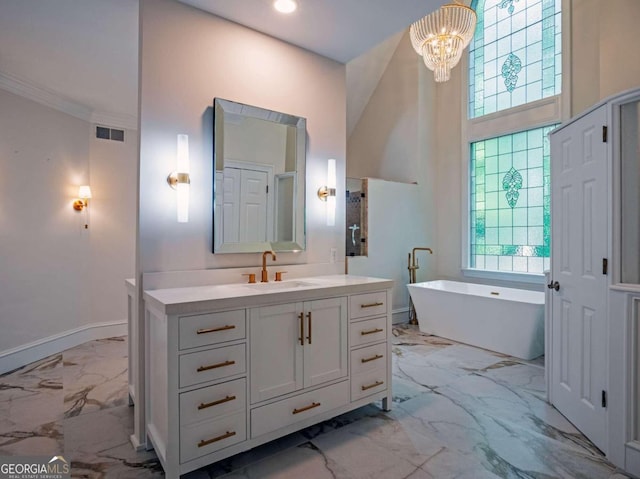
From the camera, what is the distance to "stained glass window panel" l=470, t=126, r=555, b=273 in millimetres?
4535

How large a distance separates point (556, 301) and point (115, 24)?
369 cm

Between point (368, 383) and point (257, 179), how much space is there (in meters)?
1.64

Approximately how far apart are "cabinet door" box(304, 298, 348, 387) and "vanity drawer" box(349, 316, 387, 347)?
67mm

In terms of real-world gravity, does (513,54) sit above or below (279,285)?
above

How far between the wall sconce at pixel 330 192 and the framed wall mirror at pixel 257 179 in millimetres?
195

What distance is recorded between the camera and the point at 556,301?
2631mm

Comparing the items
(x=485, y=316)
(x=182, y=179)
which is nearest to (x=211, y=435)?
(x=182, y=179)


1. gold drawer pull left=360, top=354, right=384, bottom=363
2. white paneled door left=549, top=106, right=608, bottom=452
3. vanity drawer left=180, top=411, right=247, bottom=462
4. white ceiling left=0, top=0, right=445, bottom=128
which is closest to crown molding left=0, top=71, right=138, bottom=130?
white ceiling left=0, top=0, right=445, bottom=128

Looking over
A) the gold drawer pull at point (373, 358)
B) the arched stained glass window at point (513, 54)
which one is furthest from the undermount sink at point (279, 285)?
the arched stained glass window at point (513, 54)

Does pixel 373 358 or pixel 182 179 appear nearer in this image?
pixel 182 179

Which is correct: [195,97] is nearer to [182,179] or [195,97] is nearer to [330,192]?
[182,179]

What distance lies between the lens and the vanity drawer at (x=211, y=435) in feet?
5.90

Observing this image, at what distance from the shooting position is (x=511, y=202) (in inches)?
190

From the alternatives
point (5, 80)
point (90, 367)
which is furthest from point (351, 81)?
point (90, 367)
